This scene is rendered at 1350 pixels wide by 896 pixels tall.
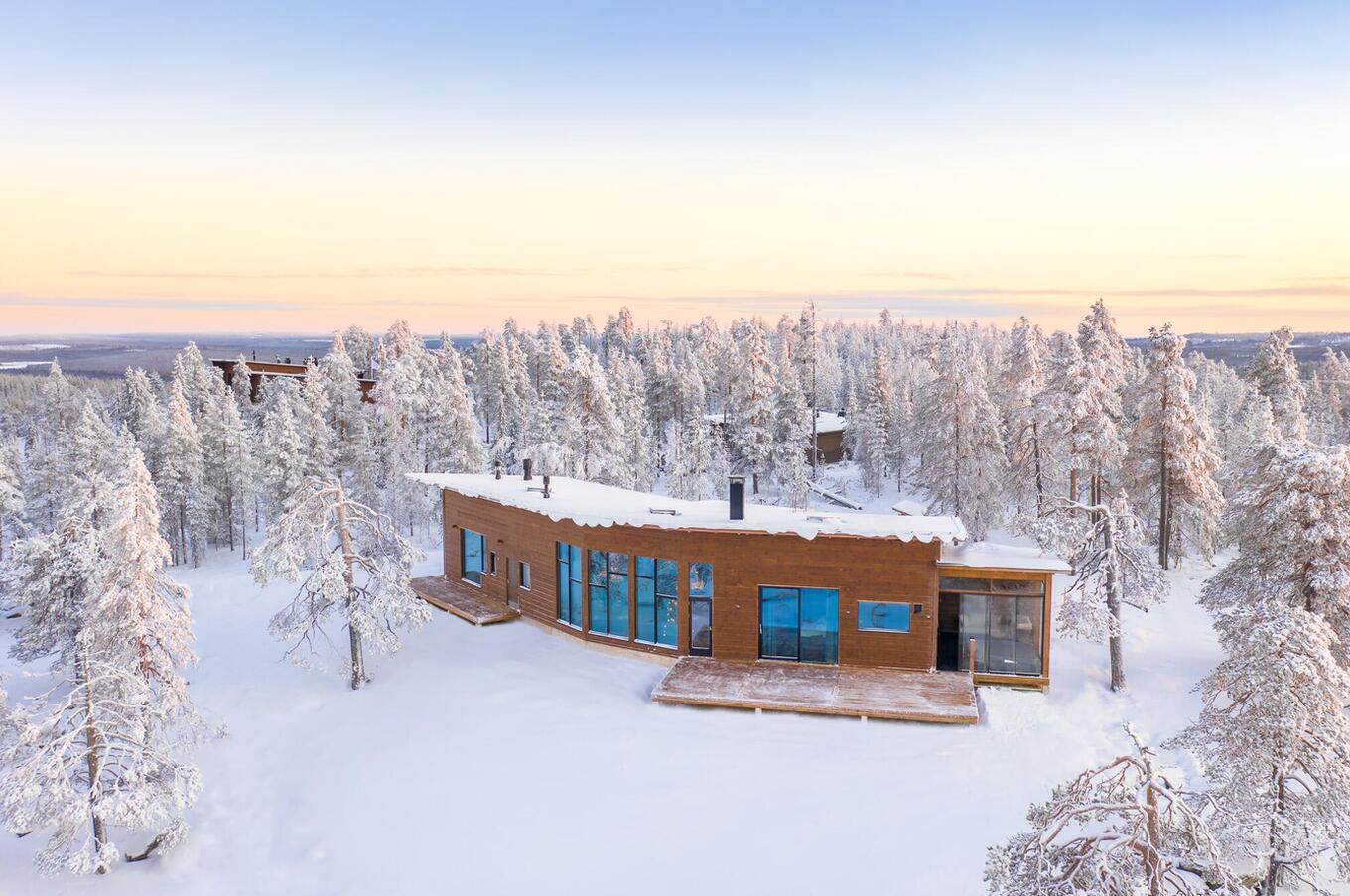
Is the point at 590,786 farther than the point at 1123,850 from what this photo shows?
Yes

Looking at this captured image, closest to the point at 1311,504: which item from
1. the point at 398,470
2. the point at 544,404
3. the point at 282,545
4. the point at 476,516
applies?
the point at 476,516

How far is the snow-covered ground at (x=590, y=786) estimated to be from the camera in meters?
11.5

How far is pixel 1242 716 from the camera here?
30.5 ft

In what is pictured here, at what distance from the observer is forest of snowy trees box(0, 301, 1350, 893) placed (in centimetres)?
886

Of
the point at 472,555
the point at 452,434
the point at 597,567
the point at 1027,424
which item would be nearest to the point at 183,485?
the point at 452,434

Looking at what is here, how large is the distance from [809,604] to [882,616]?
152 cm

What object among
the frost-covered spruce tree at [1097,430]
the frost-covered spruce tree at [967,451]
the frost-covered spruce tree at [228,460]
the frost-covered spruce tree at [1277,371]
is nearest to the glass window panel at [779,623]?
the frost-covered spruce tree at [1097,430]

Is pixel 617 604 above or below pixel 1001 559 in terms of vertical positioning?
below

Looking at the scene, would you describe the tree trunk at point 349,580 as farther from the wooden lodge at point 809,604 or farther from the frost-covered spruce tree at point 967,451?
the frost-covered spruce tree at point 967,451

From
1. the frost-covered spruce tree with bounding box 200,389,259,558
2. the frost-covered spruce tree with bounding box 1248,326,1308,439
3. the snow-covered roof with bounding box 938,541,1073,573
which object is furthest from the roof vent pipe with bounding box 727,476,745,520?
the frost-covered spruce tree with bounding box 200,389,259,558

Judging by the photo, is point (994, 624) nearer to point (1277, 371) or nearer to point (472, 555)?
point (472, 555)

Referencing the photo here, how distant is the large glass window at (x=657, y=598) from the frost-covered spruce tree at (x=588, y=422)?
1741 centimetres

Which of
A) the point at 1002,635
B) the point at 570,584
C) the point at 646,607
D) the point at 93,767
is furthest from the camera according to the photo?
the point at 570,584

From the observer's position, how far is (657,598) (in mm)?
18156
